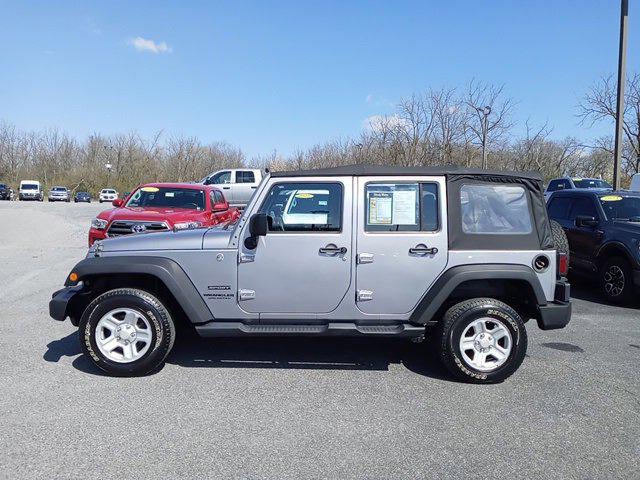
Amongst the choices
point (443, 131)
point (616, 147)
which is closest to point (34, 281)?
point (616, 147)

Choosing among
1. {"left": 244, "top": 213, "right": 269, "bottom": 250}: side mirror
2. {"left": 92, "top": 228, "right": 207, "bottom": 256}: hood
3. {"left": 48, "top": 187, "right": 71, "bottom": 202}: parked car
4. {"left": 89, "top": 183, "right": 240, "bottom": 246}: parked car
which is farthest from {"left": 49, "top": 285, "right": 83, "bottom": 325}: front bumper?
{"left": 48, "top": 187, "right": 71, "bottom": 202}: parked car

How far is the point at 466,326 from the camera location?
175 inches

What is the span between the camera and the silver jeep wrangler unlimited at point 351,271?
446 cm

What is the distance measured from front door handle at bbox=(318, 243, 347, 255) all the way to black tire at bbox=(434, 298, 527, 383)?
3.75 ft

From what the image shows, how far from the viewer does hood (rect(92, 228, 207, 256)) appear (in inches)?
179

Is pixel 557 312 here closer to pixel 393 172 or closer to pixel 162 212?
pixel 393 172

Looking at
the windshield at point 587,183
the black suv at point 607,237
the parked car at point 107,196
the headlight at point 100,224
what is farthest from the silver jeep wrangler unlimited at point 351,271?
the parked car at point 107,196

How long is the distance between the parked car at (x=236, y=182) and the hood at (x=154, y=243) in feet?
58.3

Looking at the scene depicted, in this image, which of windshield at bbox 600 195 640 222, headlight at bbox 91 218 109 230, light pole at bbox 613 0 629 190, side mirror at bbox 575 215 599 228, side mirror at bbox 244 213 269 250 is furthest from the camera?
light pole at bbox 613 0 629 190

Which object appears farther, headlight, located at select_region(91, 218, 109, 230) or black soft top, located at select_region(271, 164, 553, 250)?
headlight, located at select_region(91, 218, 109, 230)

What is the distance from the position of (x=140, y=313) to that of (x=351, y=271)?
1951 mm

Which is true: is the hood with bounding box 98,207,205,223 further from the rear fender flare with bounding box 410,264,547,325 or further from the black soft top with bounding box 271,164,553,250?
the rear fender flare with bounding box 410,264,547,325

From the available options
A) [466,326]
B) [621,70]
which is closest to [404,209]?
[466,326]

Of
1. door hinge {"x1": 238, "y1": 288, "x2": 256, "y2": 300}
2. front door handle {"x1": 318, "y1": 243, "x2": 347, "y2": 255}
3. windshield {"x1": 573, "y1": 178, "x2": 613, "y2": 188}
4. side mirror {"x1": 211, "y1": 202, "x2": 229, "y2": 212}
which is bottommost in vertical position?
door hinge {"x1": 238, "y1": 288, "x2": 256, "y2": 300}
